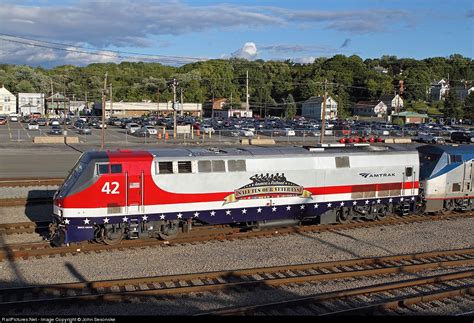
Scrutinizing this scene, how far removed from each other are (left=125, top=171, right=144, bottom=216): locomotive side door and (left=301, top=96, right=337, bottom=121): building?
12411cm

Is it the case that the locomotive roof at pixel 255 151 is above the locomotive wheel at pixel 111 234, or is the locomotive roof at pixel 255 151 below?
above

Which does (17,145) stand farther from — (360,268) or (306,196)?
(360,268)

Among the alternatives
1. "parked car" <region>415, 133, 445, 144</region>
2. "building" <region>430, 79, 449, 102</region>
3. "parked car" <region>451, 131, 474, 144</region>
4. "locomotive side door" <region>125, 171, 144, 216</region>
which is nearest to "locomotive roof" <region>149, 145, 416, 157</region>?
"locomotive side door" <region>125, 171, 144, 216</region>

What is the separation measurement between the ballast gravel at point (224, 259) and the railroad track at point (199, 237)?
1.10ft

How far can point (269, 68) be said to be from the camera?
594 feet

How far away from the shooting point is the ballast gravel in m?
12.4

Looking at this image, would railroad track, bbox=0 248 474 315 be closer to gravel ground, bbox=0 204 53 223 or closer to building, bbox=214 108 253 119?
gravel ground, bbox=0 204 53 223

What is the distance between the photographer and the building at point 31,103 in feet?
454

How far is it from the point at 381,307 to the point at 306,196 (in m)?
8.41

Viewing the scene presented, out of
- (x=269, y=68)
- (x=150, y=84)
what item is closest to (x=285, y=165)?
(x=150, y=84)

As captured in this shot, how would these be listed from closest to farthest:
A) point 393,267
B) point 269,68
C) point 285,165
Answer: point 393,267 → point 285,165 → point 269,68

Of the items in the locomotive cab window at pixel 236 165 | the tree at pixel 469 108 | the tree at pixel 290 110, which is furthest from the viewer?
the tree at pixel 290 110

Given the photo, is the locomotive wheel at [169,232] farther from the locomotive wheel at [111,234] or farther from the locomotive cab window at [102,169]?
the locomotive cab window at [102,169]

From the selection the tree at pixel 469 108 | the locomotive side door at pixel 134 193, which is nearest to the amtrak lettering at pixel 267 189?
the locomotive side door at pixel 134 193
